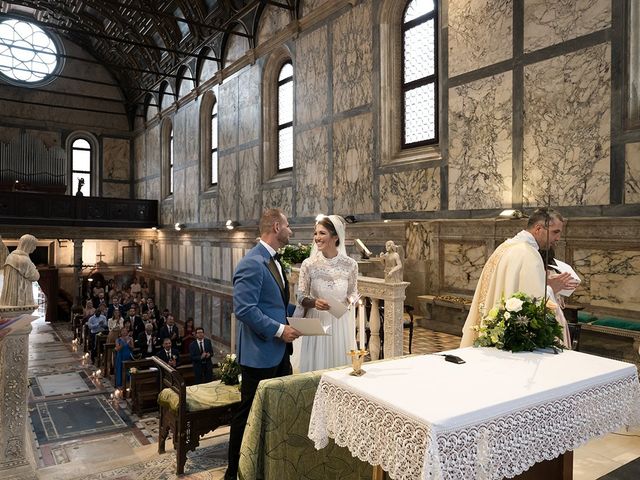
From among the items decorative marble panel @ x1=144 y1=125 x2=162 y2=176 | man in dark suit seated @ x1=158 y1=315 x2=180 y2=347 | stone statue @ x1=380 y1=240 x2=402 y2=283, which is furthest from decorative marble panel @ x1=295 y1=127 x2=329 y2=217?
decorative marble panel @ x1=144 y1=125 x2=162 y2=176

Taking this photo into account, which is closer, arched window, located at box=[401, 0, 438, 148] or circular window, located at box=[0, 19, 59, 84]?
arched window, located at box=[401, 0, 438, 148]

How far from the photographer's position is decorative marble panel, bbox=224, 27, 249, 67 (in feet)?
51.8

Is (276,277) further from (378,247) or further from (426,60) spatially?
(426,60)

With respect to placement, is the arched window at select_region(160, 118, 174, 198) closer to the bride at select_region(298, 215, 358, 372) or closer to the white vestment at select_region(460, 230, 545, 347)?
the bride at select_region(298, 215, 358, 372)

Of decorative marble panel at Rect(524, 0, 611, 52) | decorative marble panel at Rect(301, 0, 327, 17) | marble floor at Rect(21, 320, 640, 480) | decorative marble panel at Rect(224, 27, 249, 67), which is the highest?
decorative marble panel at Rect(224, 27, 249, 67)

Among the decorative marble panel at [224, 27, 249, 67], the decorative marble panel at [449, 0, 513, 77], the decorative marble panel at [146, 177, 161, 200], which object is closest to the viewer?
the decorative marble panel at [449, 0, 513, 77]

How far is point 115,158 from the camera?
83.4 ft

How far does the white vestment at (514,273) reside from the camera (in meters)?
4.09

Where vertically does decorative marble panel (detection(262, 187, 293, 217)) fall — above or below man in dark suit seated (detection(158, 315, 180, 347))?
above

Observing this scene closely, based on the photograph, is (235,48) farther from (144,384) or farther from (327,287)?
(327,287)

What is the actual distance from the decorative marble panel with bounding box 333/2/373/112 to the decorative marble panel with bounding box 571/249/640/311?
18.7ft

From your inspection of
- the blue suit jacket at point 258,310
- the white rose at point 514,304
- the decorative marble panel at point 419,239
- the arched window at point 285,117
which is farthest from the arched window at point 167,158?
the white rose at point 514,304

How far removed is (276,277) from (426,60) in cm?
752

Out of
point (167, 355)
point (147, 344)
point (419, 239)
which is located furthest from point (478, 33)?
point (147, 344)
